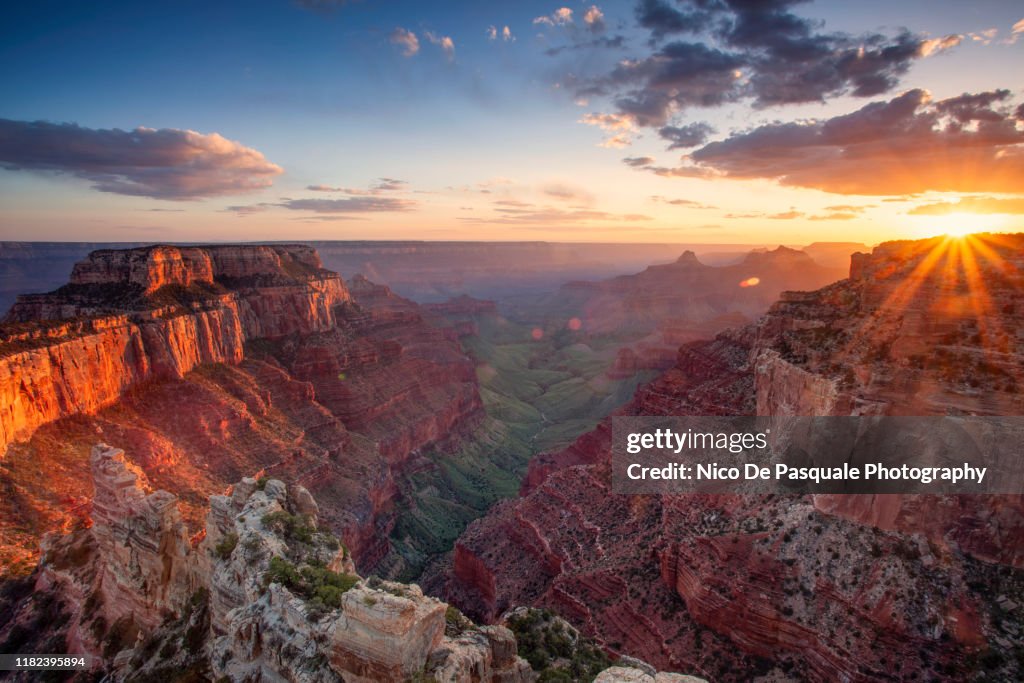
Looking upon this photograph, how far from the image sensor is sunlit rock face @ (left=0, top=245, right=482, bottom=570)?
124ft

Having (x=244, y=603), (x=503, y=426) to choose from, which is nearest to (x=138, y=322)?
(x=244, y=603)

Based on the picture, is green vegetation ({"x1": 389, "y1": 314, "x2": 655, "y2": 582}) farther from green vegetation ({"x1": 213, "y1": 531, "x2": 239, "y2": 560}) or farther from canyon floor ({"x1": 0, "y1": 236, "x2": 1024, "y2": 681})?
green vegetation ({"x1": 213, "y1": 531, "x2": 239, "y2": 560})

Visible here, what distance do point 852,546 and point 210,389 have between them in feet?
178

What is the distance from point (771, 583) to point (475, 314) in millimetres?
157160

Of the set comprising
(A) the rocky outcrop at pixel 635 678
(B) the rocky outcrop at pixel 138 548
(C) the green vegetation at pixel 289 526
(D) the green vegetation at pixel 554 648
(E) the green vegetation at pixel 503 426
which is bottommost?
(E) the green vegetation at pixel 503 426

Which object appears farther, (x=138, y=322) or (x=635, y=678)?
(x=138, y=322)

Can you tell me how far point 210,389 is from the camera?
2111 inches

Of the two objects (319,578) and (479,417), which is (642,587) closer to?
(319,578)

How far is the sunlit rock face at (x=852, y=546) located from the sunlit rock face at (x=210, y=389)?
26224mm

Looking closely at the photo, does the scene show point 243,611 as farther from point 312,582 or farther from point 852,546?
point 852,546

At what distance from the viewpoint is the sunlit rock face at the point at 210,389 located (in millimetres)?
37906

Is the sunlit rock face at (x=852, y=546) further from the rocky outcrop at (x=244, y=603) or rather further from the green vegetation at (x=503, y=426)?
the green vegetation at (x=503, y=426)

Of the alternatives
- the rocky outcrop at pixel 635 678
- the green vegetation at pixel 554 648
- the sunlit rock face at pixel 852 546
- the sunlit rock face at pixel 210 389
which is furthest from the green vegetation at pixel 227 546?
the sunlit rock face at pixel 852 546

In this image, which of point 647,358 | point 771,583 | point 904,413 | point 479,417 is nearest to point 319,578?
point 771,583
